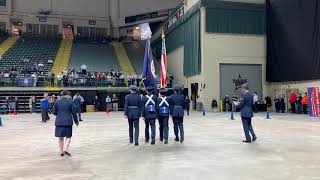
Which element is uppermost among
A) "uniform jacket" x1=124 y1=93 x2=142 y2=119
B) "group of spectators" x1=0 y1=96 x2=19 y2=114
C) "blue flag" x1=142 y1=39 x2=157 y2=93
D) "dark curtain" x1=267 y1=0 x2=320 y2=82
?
"dark curtain" x1=267 y1=0 x2=320 y2=82

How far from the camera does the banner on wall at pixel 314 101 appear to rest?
69.4 feet

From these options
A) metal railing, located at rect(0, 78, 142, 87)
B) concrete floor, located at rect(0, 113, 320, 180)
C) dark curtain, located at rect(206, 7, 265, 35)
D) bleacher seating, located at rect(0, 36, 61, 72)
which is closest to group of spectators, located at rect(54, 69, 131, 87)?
metal railing, located at rect(0, 78, 142, 87)

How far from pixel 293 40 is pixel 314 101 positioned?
7795 millimetres

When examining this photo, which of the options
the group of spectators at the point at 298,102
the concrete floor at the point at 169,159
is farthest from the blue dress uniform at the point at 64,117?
the group of spectators at the point at 298,102

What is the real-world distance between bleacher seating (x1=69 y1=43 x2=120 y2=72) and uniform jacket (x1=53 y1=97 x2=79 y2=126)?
30498 millimetres

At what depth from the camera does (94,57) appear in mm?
44062

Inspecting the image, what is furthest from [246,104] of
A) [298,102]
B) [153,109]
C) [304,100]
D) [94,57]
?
[94,57]

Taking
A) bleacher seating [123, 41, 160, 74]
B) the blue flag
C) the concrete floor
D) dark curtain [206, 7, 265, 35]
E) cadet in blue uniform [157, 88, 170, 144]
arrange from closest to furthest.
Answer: the concrete floor < cadet in blue uniform [157, 88, 170, 144] < the blue flag < dark curtain [206, 7, 265, 35] < bleacher seating [123, 41, 160, 74]

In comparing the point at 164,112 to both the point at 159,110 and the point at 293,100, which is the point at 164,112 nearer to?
the point at 159,110

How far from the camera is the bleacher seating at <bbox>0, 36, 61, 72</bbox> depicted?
124ft

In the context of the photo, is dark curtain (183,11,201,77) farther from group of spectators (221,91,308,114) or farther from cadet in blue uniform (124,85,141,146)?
cadet in blue uniform (124,85,141,146)

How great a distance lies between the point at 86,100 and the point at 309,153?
26.9 m

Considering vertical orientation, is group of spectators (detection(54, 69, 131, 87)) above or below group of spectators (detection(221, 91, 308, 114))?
above

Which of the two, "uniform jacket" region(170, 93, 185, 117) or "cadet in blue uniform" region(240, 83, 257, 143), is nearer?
"cadet in blue uniform" region(240, 83, 257, 143)
